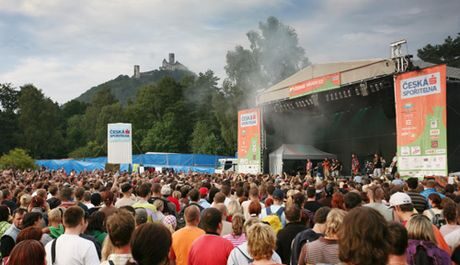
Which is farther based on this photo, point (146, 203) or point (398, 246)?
point (146, 203)

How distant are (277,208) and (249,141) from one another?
Answer: 1761 centimetres

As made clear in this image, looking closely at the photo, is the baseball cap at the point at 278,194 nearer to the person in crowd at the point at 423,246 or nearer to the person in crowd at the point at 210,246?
the person in crowd at the point at 210,246

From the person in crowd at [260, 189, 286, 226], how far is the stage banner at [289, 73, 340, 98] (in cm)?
1290

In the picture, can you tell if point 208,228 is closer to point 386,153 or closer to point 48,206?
point 48,206

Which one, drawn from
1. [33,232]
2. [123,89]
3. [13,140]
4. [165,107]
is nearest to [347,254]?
[33,232]

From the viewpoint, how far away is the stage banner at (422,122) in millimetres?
13789

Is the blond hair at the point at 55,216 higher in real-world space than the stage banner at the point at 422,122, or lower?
lower

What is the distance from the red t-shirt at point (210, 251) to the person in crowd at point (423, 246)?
1.44m

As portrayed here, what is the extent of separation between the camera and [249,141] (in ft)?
77.3

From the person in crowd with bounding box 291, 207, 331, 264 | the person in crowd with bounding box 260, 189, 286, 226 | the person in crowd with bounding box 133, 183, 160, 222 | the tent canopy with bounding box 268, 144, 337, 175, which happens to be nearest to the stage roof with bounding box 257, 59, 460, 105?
the tent canopy with bounding box 268, 144, 337, 175

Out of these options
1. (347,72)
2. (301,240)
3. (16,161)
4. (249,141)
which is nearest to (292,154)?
A: (249,141)

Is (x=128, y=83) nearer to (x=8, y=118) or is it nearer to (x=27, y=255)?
(x=8, y=118)

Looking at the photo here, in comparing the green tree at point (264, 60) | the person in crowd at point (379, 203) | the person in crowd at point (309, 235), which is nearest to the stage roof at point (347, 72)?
the person in crowd at point (379, 203)

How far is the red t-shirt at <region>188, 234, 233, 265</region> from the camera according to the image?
12.4ft
